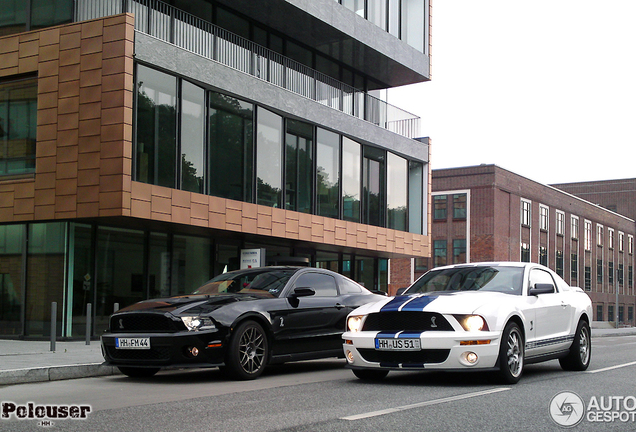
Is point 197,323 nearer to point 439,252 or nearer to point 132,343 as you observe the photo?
point 132,343

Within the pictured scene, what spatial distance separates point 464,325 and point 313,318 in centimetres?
300

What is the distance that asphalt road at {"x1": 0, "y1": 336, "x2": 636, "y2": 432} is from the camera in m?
6.08

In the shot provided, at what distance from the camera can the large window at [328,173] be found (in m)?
26.0

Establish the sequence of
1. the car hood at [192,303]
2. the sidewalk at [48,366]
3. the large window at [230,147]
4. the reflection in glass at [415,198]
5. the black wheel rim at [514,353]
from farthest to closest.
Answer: the reflection in glass at [415,198], the large window at [230,147], the sidewalk at [48,366], the car hood at [192,303], the black wheel rim at [514,353]

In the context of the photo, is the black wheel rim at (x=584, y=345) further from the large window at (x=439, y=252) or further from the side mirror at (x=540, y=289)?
the large window at (x=439, y=252)

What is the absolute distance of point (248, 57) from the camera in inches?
919

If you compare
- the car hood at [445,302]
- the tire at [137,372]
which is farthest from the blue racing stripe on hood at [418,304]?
the tire at [137,372]

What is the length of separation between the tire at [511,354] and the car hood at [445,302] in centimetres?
37

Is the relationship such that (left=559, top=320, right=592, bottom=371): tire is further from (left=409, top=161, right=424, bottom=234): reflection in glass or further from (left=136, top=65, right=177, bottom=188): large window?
(left=409, top=161, right=424, bottom=234): reflection in glass

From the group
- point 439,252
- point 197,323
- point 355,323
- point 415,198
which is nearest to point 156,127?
point 197,323

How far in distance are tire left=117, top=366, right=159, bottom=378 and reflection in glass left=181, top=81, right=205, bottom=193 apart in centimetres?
995

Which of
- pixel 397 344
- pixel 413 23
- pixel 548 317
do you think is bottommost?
pixel 397 344

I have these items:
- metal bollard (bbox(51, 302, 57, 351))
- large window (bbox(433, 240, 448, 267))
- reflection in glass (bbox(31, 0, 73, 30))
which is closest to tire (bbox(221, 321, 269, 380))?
metal bollard (bbox(51, 302, 57, 351))

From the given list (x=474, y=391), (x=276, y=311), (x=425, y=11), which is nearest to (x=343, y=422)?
(x=474, y=391)
